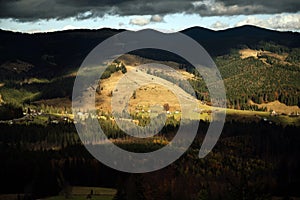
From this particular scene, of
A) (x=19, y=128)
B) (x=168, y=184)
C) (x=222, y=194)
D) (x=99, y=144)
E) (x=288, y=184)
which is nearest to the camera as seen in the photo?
(x=222, y=194)

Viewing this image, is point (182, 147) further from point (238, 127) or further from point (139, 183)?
point (139, 183)

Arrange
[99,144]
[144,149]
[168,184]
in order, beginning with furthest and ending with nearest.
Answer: [99,144] < [144,149] < [168,184]

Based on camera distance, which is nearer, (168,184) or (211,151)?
(168,184)

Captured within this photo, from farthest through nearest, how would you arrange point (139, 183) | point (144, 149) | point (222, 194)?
point (144, 149), point (222, 194), point (139, 183)

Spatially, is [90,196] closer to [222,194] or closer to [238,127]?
[222,194]

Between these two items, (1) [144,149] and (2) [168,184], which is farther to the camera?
(1) [144,149]

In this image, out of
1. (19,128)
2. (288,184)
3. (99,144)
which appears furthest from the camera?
(19,128)

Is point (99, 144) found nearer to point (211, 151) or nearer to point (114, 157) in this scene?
point (114, 157)

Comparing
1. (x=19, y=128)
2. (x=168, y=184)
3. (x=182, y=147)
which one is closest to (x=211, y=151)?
(x=182, y=147)

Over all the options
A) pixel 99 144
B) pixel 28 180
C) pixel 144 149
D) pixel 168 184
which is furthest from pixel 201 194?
pixel 99 144
